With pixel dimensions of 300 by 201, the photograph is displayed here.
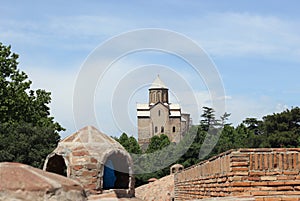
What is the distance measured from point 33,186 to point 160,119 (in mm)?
98985

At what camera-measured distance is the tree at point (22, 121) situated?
38.1 m

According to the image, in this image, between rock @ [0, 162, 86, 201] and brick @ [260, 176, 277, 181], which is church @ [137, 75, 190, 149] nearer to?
brick @ [260, 176, 277, 181]

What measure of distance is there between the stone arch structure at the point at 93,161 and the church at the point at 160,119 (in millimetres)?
75673

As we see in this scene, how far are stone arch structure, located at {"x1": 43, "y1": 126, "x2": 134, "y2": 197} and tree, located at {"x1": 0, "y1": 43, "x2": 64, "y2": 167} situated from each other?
20.2m

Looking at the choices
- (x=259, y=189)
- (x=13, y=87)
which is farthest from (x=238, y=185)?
(x=13, y=87)

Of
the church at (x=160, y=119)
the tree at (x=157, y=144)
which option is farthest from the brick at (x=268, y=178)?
the church at (x=160, y=119)

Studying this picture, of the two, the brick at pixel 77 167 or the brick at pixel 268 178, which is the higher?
the brick at pixel 77 167

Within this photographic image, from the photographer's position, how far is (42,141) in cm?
3869

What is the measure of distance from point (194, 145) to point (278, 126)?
9482 mm

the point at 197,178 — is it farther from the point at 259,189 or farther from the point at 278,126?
the point at 278,126

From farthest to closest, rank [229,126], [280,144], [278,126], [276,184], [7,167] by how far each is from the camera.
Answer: [229,126], [278,126], [280,144], [276,184], [7,167]

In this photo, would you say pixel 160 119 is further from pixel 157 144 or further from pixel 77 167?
pixel 77 167

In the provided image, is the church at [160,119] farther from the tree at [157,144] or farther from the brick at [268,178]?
the brick at [268,178]

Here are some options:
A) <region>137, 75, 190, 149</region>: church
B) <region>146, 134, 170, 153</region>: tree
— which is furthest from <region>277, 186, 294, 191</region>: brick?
<region>137, 75, 190, 149</region>: church
